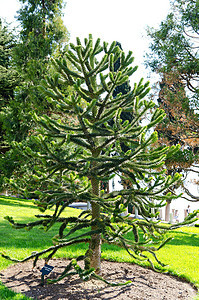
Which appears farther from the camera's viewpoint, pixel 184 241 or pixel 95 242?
pixel 184 241

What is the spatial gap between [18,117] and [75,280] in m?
13.4

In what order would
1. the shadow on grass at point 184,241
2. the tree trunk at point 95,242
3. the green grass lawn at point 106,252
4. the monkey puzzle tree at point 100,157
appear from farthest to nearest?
the shadow on grass at point 184,241 → the green grass lawn at point 106,252 → the tree trunk at point 95,242 → the monkey puzzle tree at point 100,157

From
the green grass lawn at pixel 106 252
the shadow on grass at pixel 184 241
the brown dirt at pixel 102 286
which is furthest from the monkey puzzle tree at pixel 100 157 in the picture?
the shadow on grass at pixel 184 241

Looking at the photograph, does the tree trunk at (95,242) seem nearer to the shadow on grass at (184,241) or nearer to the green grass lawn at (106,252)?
the green grass lawn at (106,252)

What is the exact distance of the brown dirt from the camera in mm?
3783

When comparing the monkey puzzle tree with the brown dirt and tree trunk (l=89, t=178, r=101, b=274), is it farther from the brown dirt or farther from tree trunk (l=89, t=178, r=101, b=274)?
the brown dirt

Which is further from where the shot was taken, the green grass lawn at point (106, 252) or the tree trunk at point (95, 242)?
the green grass lawn at point (106, 252)

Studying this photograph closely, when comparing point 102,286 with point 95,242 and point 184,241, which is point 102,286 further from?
point 184,241

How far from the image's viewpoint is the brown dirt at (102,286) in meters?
3.78

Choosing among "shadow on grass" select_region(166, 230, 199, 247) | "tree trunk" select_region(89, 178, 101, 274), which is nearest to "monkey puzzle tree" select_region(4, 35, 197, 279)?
"tree trunk" select_region(89, 178, 101, 274)

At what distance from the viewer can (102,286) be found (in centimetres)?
414

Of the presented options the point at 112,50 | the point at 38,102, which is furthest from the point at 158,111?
the point at 38,102

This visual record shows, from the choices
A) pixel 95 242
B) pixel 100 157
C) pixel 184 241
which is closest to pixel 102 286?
pixel 95 242

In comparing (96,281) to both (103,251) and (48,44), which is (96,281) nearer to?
(103,251)
